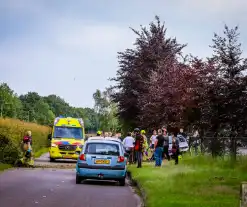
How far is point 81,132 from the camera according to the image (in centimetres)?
4041

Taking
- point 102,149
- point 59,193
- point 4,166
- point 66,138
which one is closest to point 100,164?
point 102,149

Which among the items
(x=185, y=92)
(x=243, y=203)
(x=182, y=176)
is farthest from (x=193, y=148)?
(x=243, y=203)

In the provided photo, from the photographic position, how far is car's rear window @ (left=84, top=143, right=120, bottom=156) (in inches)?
869

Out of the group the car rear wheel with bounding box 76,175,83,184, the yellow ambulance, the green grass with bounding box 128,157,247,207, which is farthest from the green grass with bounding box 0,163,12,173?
the green grass with bounding box 128,157,247,207

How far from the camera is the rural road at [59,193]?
49.9 feet

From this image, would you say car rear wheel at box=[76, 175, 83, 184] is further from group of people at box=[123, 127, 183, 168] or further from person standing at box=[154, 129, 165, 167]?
person standing at box=[154, 129, 165, 167]

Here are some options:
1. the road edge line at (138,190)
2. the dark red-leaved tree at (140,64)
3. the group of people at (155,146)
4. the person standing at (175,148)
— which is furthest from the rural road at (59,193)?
the dark red-leaved tree at (140,64)

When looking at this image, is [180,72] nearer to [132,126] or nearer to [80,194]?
[132,126]

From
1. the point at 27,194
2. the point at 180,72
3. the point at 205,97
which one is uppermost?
the point at 180,72

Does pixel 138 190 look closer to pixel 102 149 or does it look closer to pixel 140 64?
pixel 102 149

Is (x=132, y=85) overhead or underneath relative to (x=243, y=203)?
overhead

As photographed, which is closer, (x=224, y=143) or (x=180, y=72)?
(x=224, y=143)

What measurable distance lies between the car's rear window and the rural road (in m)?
1.15

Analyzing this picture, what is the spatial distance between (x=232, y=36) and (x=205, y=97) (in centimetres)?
402
